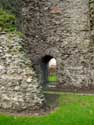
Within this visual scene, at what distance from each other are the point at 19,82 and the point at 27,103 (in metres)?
0.62

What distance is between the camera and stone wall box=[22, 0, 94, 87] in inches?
532

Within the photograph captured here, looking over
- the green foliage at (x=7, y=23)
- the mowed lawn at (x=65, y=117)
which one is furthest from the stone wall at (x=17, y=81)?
the mowed lawn at (x=65, y=117)

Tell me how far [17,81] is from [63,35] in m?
5.81

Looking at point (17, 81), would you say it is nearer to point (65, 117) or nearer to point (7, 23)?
point (65, 117)

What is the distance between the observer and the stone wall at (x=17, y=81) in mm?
8336

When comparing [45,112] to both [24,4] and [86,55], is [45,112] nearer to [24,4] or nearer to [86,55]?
[86,55]

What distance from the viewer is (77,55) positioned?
535 inches

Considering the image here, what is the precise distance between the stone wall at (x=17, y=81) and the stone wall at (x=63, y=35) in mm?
5146

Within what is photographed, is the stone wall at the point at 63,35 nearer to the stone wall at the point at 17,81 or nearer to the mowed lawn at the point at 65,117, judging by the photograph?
the mowed lawn at the point at 65,117

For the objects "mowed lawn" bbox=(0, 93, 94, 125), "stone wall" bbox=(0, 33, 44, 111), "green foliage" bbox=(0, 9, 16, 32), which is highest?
"green foliage" bbox=(0, 9, 16, 32)

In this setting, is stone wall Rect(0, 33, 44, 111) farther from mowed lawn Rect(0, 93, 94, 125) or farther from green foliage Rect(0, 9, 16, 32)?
mowed lawn Rect(0, 93, 94, 125)

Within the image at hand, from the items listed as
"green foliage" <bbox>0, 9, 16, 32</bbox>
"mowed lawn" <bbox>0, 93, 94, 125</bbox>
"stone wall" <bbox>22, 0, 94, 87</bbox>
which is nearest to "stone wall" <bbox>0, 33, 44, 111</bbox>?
"green foliage" <bbox>0, 9, 16, 32</bbox>

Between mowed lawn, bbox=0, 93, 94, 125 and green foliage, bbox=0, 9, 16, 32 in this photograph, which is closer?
mowed lawn, bbox=0, 93, 94, 125

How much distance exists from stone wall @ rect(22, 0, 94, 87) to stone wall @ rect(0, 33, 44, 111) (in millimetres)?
5146
